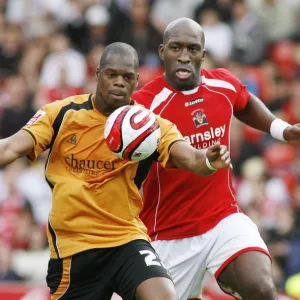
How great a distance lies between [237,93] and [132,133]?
5.91ft

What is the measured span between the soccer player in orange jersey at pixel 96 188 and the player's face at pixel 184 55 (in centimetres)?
→ 78

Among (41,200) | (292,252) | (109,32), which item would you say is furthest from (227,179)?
(109,32)

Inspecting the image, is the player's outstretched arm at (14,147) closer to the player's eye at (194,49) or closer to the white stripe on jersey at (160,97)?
the white stripe on jersey at (160,97)

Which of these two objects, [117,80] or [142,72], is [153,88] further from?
[142,72]

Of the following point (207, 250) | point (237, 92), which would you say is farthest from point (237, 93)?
point (207, 250)

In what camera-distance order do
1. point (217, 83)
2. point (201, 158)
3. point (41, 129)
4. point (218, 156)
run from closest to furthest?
point (218, 156), point (201, 158), point (41, 129), point (217, 83)

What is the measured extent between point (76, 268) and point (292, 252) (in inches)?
203

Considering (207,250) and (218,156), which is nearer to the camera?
(218,156)

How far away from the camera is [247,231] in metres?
8.39

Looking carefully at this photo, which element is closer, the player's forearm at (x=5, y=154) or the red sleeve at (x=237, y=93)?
the player's forearm at (x=5, y=154)

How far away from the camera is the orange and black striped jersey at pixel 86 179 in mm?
7641

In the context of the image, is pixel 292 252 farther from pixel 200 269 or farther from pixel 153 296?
pixel 153 296

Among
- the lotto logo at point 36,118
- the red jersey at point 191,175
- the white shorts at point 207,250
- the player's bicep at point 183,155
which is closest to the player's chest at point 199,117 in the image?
the red jersey at point 191,175

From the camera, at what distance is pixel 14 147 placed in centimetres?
740
